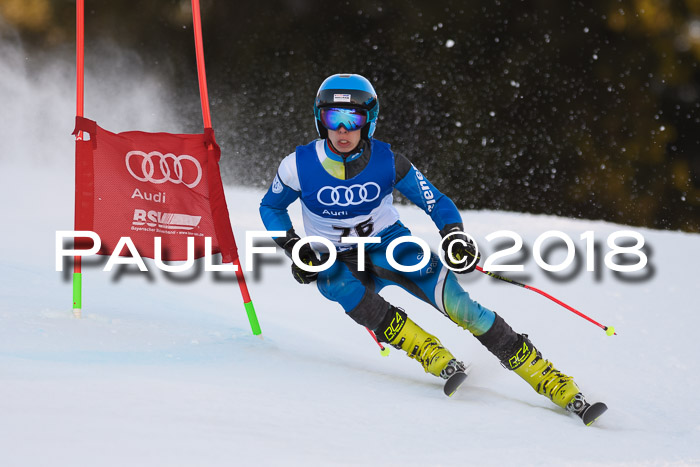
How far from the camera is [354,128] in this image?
141 inches

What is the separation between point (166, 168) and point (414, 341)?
1.55 m

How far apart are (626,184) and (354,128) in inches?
692

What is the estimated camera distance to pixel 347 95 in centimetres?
352

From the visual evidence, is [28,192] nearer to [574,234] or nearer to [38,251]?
[38,251]

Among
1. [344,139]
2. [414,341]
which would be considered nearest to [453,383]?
[414,341]

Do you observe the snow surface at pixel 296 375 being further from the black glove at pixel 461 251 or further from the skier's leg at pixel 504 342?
the black glove at pixel 461 251

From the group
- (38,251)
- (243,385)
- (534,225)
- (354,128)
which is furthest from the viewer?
(534,225)

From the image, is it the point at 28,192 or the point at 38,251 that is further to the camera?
the point at 28,192

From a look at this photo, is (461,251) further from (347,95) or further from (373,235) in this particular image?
(347,95)

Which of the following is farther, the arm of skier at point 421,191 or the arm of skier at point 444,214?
the arm of skier at point 421,191

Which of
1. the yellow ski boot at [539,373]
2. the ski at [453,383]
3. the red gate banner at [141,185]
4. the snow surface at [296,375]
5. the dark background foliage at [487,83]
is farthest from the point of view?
the dark background foliage at [487,83]

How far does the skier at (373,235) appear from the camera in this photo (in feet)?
11.6

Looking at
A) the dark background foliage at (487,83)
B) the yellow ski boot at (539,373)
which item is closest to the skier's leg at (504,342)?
the yellow ski boot at (539,373)

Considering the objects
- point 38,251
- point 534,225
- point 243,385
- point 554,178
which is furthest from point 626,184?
point 243,385
